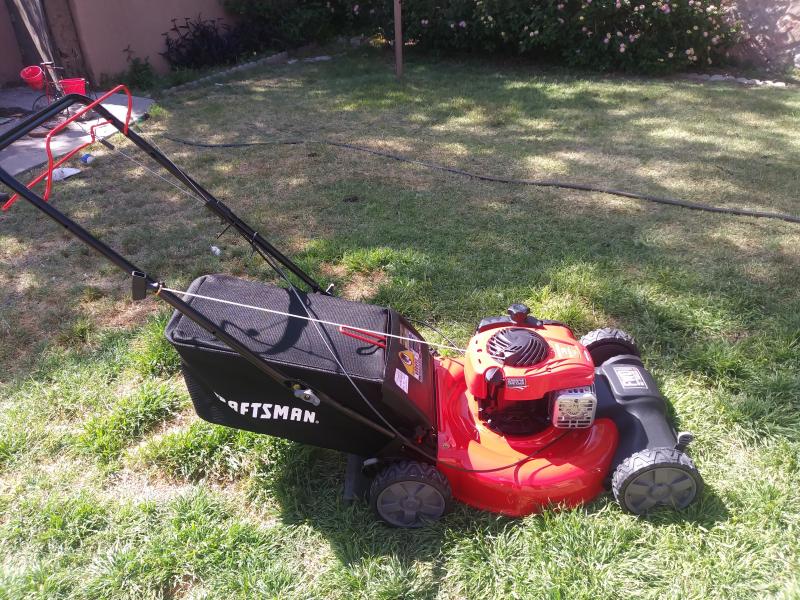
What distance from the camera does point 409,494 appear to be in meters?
1.99

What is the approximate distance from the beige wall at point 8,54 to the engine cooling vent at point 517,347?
308 inches

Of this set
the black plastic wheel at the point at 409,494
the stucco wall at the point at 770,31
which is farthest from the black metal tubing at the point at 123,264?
the stucco wall at the point at 770,31

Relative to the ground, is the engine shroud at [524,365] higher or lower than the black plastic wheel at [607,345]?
higher

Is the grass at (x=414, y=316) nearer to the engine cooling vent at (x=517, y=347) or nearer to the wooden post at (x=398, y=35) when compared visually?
the engine cooling vent at (x=517, y=347)

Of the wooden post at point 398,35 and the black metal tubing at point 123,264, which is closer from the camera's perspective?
the black metal tubing at point 123,264

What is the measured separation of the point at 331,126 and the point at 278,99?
1409 millimetres

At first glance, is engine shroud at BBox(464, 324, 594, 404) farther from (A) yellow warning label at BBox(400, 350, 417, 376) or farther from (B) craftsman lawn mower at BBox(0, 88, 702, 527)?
(A) yellow warning label at BBox(400, 350, 417, 376)

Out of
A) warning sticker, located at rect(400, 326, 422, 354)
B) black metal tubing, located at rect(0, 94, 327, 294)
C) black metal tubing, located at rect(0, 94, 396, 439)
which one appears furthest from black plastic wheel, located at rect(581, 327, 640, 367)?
black metal tubing, located at rect(0, 94, 327, 294)

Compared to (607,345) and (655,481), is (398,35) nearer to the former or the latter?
(607,345)

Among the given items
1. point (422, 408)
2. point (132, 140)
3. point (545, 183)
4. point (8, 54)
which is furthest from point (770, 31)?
point (8, 54)

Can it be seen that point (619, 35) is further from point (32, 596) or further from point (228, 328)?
point (32, 596)

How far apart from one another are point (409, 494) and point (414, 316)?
120 cm

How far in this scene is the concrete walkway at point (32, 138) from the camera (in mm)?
5109

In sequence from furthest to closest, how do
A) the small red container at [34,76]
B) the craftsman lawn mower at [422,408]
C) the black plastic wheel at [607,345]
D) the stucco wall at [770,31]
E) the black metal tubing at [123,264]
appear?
the stucco wall at [770,31] < the small red container at [34,76] < the black plastic wheel at [607,345] < the craftsman lawn mower at [422,408] < the black metal tubing at [123,264]
